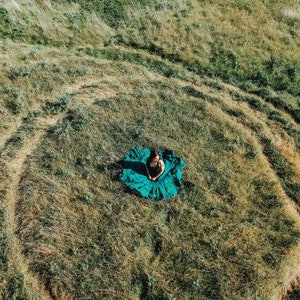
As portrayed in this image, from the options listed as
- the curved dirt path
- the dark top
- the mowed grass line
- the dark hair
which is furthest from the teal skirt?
the curved dirt path

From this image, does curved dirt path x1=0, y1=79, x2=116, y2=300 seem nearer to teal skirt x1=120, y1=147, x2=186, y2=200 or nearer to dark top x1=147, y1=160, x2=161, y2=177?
teal skirt x1=120, y1=147, x2=186, y2=200

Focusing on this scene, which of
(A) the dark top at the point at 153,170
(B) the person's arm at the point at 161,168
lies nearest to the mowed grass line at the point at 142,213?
(B) the person's arm at the point at 161,168

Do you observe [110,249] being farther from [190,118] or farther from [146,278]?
[190,118]

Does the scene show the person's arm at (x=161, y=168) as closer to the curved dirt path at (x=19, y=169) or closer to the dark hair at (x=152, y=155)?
the dark hair at (x=152, y=155)

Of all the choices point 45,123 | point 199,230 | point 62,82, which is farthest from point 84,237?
point 62,82

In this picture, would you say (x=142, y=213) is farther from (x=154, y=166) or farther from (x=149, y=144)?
(x=149, y=144)

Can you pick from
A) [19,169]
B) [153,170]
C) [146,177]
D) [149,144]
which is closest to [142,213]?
[146,177]
